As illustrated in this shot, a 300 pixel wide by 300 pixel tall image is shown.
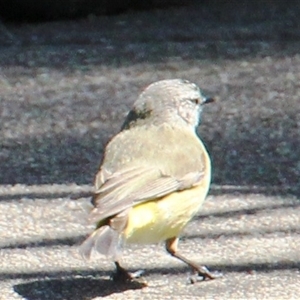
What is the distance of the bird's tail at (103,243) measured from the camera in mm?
4605

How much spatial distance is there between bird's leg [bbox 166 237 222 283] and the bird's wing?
11.6 inches

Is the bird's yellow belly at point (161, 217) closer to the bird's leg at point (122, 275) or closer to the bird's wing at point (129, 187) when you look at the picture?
the bird's wing at point (129, 187)

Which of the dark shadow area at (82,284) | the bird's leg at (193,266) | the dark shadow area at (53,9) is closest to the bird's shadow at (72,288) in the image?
the dark shadow area at (82,284)

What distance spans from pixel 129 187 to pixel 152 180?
168 mm

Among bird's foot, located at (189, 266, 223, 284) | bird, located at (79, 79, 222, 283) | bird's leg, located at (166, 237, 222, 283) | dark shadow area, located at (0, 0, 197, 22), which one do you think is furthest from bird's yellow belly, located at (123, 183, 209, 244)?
dark shadow area, located at (0, 0, 197, 22)

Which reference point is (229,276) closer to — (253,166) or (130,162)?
(130,162)

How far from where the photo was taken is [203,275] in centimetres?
516

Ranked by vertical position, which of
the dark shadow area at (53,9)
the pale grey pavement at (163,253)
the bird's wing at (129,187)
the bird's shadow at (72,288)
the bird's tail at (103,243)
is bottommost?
the bird's shadow at (72,288)

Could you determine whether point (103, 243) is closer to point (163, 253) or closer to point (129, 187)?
point (129, 187)

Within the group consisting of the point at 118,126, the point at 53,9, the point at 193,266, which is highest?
the point at 53,9

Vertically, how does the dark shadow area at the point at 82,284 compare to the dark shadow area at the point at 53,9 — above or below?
below

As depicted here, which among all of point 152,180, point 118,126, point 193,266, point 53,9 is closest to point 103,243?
point 152,180

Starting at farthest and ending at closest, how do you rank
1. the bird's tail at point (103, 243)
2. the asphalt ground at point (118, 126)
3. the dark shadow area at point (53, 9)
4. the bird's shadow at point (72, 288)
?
1. the dark shadow area at point (53, 9)
2. the asphalt ground at point (118, 126)
3. the bird's shadow at point (72, 288)
4. the bird's tail at point (103, 243)

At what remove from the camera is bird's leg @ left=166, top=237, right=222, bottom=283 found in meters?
5.16
